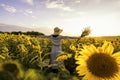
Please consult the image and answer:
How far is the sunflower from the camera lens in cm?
139

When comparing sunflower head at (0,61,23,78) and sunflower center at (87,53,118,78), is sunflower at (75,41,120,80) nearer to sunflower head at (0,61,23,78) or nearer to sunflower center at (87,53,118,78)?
sunflower center at (87,53,118,78)

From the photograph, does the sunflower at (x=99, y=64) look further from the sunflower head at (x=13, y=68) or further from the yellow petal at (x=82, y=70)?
the sunflower head at (x=13, y=68)

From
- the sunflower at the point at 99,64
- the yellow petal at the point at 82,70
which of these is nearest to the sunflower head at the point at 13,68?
the sunflower at the point at 99,64

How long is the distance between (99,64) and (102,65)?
0.06ft

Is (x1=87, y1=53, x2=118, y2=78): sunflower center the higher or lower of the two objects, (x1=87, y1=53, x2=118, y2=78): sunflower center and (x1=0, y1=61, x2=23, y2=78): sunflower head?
the lower

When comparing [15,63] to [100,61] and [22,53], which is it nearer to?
[100,61]

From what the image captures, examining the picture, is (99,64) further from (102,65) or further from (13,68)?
(13,68)

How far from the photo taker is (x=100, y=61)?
4.54 ft

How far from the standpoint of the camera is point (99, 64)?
1.37m

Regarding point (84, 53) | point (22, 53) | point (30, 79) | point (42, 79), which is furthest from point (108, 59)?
point (22, 53)

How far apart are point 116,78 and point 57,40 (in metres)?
7.20

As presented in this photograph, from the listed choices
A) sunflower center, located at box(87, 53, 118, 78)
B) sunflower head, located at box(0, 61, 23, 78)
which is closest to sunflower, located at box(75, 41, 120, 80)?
sunflower center, located at box(87, 53, 118, 78)

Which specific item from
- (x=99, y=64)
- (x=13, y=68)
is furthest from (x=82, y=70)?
(x=13, y=68)

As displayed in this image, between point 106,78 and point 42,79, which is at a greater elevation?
point 42,79
